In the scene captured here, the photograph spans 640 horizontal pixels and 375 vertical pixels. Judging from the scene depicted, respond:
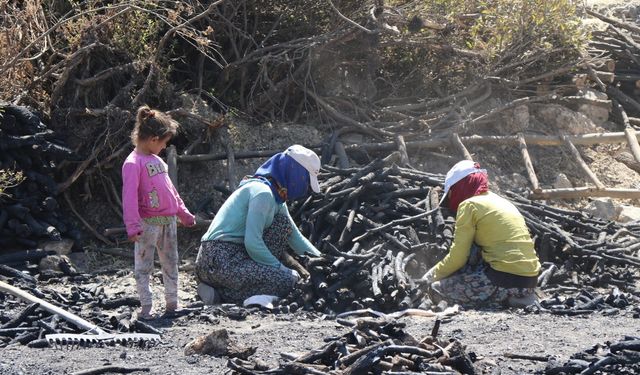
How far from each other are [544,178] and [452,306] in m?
5.46

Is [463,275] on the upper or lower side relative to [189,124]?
lower

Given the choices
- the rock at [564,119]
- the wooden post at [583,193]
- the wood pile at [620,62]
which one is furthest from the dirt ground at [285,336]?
the wood pile at [620,62]

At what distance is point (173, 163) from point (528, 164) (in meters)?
→ 4.45

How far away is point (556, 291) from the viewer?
9.66 metres

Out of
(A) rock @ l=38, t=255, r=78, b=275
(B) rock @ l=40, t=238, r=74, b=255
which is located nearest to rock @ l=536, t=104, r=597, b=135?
(B) rock @ l=40, t=238, r=74, b=255

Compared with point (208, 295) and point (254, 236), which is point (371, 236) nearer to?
point (254, 236)

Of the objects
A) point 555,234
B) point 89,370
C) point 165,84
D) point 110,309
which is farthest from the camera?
point 165,84

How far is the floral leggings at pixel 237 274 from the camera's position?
898 cm

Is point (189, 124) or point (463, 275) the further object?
point (189, 124)

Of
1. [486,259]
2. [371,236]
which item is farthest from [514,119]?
[486,259]

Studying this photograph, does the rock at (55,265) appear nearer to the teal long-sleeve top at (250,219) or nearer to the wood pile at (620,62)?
the teal long-sleeve top at (250,219)

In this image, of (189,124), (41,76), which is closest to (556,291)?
(189,124)

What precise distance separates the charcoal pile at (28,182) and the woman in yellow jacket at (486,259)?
3.99 meters

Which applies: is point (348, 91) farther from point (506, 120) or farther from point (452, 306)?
point (452, 306)
